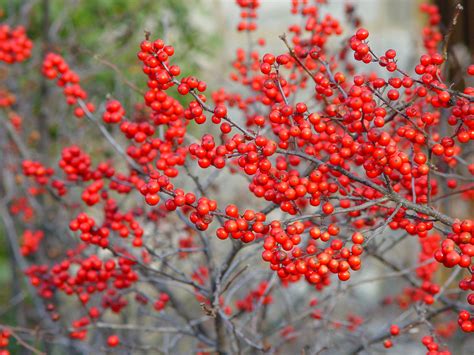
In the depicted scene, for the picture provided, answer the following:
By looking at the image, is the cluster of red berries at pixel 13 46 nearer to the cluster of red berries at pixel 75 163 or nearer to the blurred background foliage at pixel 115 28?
the cluster of red berries at pixel 75 163

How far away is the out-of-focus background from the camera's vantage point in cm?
438

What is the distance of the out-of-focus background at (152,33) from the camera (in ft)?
14.4

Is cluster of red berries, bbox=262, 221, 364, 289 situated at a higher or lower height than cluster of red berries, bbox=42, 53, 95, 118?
lower

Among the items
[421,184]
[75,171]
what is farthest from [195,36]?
[421,184]

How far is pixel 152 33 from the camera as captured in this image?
18.9ft

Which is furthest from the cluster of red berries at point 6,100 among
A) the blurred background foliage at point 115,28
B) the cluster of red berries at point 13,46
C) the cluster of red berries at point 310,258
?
the cluster of red berries at point 310,258

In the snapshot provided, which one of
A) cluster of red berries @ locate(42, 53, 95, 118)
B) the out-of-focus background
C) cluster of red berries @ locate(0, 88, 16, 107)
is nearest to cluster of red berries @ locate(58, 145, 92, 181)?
cluster of red berries @ locate(42, 53, 95, 118)

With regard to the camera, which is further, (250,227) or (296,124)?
(296,124)

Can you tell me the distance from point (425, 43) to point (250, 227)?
72.6 inches

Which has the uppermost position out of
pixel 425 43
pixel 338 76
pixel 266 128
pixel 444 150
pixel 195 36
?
pixel 195 36

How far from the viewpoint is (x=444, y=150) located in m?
1.46

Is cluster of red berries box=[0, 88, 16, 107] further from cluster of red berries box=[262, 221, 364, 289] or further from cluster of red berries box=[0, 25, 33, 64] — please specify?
cluster of red berries box=[262, 221, 364, 289]

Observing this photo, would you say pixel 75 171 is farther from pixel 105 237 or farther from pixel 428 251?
pixel 428 251

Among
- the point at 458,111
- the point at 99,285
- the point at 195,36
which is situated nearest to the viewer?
the point at 458,111
